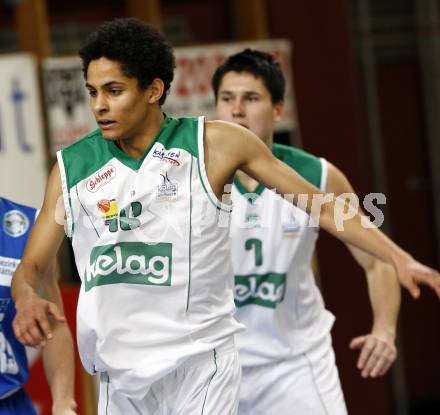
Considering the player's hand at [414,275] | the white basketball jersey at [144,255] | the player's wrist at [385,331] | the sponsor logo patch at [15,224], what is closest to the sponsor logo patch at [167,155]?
the white basketball jersey at [144,255]

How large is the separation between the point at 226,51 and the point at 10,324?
2.99 metres

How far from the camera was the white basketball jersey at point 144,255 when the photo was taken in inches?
114

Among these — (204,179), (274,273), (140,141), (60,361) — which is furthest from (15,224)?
(274,273)

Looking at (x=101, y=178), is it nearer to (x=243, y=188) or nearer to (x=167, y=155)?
(x=167, y=155)

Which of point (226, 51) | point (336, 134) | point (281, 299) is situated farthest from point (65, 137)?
point (281, 299)

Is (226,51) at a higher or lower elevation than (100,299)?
higher

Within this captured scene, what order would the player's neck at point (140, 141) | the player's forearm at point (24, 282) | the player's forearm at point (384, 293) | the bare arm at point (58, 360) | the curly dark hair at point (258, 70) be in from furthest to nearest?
the curly dark hair at point (258, 70) → the player's forearm at point (384, 293) → the bare arm at point (58, 360) → the player's neck at point (140, 141) → the player's forearm at point (24, 282)

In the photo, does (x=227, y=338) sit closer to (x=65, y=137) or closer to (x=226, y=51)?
(x=65, y=137)

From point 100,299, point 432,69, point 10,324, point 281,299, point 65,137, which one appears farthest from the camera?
point 432,69

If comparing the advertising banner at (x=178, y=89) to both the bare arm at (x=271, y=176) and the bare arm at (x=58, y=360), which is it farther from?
the bare arm at (x=271, y=176)

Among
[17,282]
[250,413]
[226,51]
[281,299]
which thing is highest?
[226,51]

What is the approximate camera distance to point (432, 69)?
716 cm

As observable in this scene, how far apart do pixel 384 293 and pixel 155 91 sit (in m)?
1.28

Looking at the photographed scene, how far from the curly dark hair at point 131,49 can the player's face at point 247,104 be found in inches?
31.0
